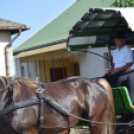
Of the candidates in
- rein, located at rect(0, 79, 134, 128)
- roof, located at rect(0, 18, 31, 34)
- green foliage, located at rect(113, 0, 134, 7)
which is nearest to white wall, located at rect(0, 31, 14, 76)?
roof, located at rect(0, 18, 31, 34)

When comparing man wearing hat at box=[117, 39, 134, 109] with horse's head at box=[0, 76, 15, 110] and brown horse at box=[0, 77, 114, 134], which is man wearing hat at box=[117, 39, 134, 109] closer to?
brown horse at box=[0, 77, 114, 134]

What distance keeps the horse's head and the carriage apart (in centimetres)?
167

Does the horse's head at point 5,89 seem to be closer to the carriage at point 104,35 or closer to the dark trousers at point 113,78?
the carriage at point 104,35

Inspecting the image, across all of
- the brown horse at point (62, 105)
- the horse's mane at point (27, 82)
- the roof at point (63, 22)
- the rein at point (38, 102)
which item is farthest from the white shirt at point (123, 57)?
the roof at point (63, 22)

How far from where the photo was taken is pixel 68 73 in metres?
16.2

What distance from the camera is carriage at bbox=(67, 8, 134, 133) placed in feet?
16.0

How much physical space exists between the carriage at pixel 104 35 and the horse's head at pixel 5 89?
167cm

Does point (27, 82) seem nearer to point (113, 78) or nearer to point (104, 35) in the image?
point (113, 78)

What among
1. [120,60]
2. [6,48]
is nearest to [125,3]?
[6,48]

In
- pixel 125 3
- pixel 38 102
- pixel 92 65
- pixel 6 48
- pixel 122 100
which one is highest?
pixel 125 3

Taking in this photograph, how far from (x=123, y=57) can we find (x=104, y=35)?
117 cm

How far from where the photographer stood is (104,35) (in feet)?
20.3

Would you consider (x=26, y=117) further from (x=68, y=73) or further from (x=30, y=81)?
(x=68, y=73)

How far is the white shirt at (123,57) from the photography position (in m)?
5.09
